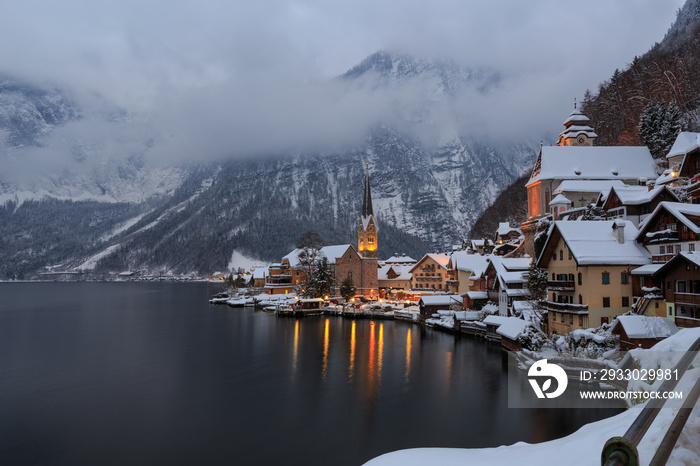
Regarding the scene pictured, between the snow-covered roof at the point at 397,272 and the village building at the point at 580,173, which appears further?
the snow-covered roof at the point at 397,272

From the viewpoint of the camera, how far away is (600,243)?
34.7 metres

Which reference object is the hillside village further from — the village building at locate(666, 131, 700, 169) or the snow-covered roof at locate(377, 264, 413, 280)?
the snow-covered roof at locate(377, 264, 413, 280)

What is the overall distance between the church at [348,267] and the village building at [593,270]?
6046 centimetres

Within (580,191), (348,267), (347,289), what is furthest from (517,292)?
(348,267)

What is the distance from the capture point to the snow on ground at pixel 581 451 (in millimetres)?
6594

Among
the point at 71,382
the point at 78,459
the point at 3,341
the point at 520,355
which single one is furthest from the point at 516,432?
the point at 3,341

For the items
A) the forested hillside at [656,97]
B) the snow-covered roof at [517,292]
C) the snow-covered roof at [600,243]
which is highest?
the forested hillside at [656,97]

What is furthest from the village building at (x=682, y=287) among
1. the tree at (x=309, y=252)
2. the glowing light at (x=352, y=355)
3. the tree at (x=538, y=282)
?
the tree at (x=309, y=252)

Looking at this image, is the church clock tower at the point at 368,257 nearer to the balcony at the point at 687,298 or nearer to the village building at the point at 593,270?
the village building at the point at 593,270

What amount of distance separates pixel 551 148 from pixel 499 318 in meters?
26.7

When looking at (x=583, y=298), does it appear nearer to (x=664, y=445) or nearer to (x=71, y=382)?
(x=664, y=445)

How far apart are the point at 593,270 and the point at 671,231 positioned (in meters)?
5.72

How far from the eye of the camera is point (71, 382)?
1411 inches

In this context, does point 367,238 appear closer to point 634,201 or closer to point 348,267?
point 348,267
